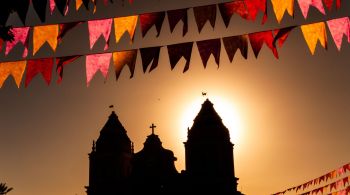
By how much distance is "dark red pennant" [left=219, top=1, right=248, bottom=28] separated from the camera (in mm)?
9945

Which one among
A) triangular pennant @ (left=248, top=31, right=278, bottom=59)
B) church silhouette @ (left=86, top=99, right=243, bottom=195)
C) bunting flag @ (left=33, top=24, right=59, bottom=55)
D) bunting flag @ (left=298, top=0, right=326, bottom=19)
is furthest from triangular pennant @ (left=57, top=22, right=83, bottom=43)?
church silhouette @ (left=86, top=99, right=243, bottom=195)

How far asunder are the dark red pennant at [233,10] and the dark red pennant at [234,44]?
0.56 m

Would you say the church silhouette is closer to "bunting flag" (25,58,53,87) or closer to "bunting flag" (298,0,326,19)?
"bunting flag" (25,58,53,87)

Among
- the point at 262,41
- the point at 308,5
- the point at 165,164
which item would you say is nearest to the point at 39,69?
the point at 262,41

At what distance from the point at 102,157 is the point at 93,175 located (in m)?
1.66

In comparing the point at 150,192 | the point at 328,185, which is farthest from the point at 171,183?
the point at 328,185

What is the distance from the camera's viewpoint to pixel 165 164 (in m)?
40.3

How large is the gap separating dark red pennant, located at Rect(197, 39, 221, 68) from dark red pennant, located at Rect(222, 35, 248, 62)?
A: 0.58 ft

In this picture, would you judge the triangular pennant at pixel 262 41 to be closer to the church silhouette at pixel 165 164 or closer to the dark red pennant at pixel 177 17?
the dark red pennant at pixel 177 17

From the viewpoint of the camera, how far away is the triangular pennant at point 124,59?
10.6 m

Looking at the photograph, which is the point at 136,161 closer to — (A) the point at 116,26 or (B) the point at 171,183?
(B) the point at 171,183

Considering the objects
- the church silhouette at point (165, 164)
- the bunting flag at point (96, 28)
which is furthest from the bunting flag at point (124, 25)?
the church silhouette at point (165, 164)

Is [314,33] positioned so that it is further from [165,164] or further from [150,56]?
[165,164]

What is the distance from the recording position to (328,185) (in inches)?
984
